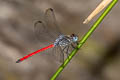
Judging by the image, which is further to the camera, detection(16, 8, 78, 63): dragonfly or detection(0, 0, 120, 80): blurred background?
detection(0, 0, 120, 80): blurred background

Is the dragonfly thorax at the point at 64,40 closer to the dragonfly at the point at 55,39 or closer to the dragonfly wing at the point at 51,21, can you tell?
the dragonfly at the point at 55,39

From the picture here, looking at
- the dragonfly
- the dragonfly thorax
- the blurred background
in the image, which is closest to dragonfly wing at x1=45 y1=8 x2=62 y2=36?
the dragonfly

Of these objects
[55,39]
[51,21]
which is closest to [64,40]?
[55,39]

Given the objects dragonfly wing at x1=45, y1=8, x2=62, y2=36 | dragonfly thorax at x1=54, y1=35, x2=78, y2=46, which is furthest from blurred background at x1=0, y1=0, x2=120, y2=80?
dragonfly thorax at x1=54, y1=35, x2=78, y2=46

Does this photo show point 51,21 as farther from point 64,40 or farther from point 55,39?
point 64,40

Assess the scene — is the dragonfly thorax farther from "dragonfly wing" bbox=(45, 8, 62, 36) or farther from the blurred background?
the blurred background

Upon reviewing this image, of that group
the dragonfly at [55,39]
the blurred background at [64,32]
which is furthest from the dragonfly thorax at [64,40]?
the blurred background at [64,32]


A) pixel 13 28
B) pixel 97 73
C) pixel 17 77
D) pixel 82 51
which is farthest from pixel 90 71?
pixel 13 28

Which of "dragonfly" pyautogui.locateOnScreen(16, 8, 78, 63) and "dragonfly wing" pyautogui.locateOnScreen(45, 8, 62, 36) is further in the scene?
"dragonfly wing" pyautogui.locateOnScreen(45, 8, 62, 36)

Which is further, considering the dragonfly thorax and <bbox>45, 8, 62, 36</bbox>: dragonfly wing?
<bbox>45, 8, 62, 36</bbox>: dragonfly wing
